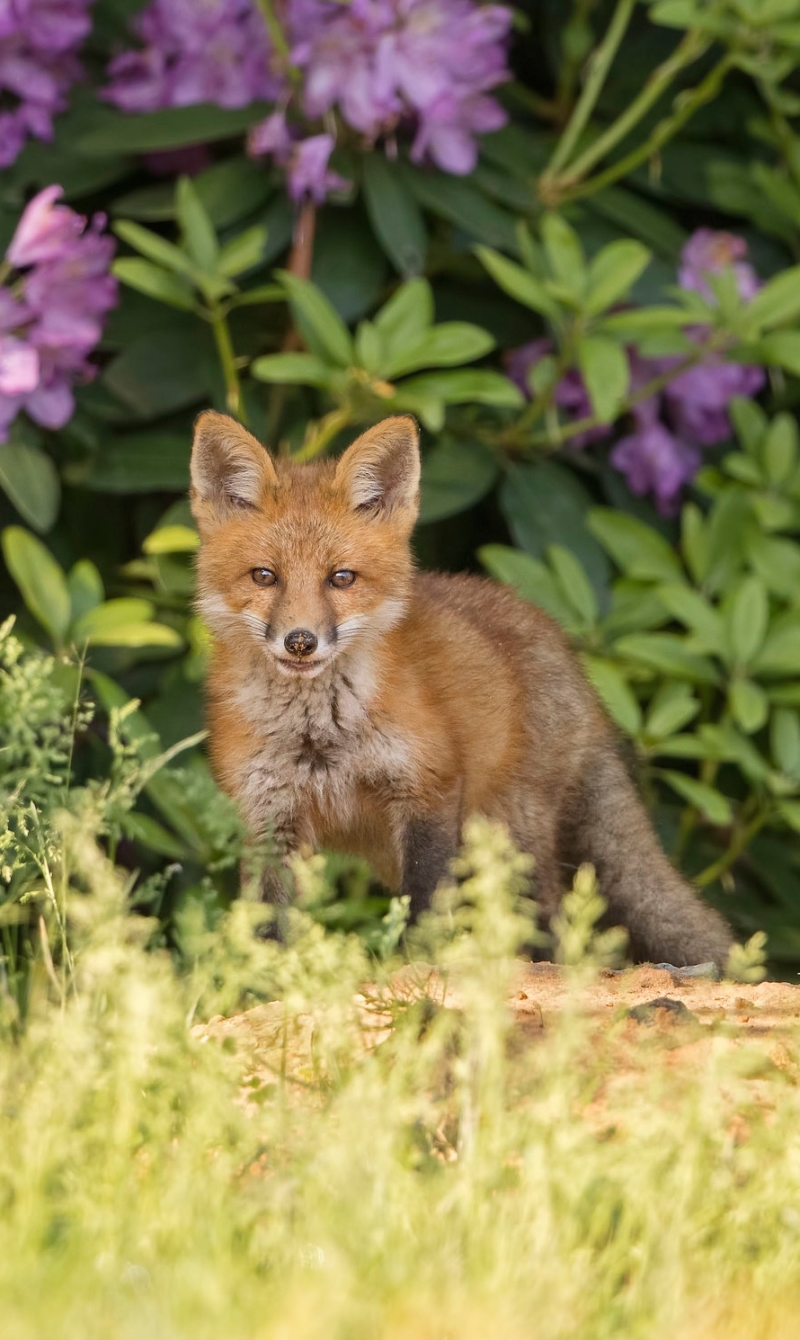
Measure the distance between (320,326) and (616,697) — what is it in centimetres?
118

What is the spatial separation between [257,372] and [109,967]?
7.74ft

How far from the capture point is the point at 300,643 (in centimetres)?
331

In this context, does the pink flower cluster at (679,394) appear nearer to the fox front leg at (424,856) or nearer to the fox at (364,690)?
the fox at (364,690)

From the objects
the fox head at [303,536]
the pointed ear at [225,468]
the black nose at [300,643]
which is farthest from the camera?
the pointed ear at [225,468]

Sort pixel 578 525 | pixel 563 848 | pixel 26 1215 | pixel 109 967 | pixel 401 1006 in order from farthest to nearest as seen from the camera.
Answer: pixel 578 525, pixel 563 848, pixel 401 1006, pixel 109 967, pixel 26 1215

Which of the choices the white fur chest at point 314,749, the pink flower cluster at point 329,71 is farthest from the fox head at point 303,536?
the pink flower cluster at point 329,71

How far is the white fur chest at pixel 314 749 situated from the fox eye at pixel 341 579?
6.0 inches

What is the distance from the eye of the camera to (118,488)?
469 centimetres

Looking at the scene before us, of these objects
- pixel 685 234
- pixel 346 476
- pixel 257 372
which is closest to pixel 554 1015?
pixel 346 476

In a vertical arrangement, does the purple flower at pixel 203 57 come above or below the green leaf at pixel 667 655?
above

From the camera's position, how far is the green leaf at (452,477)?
15.5ft

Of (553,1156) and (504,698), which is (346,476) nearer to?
(504,698)

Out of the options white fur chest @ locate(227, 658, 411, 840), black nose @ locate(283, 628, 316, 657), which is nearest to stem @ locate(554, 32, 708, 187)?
white fur chest @ locate(227, 658, 411, 840)

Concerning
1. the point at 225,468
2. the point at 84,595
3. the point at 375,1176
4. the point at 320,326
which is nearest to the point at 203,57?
the point at 320,326
